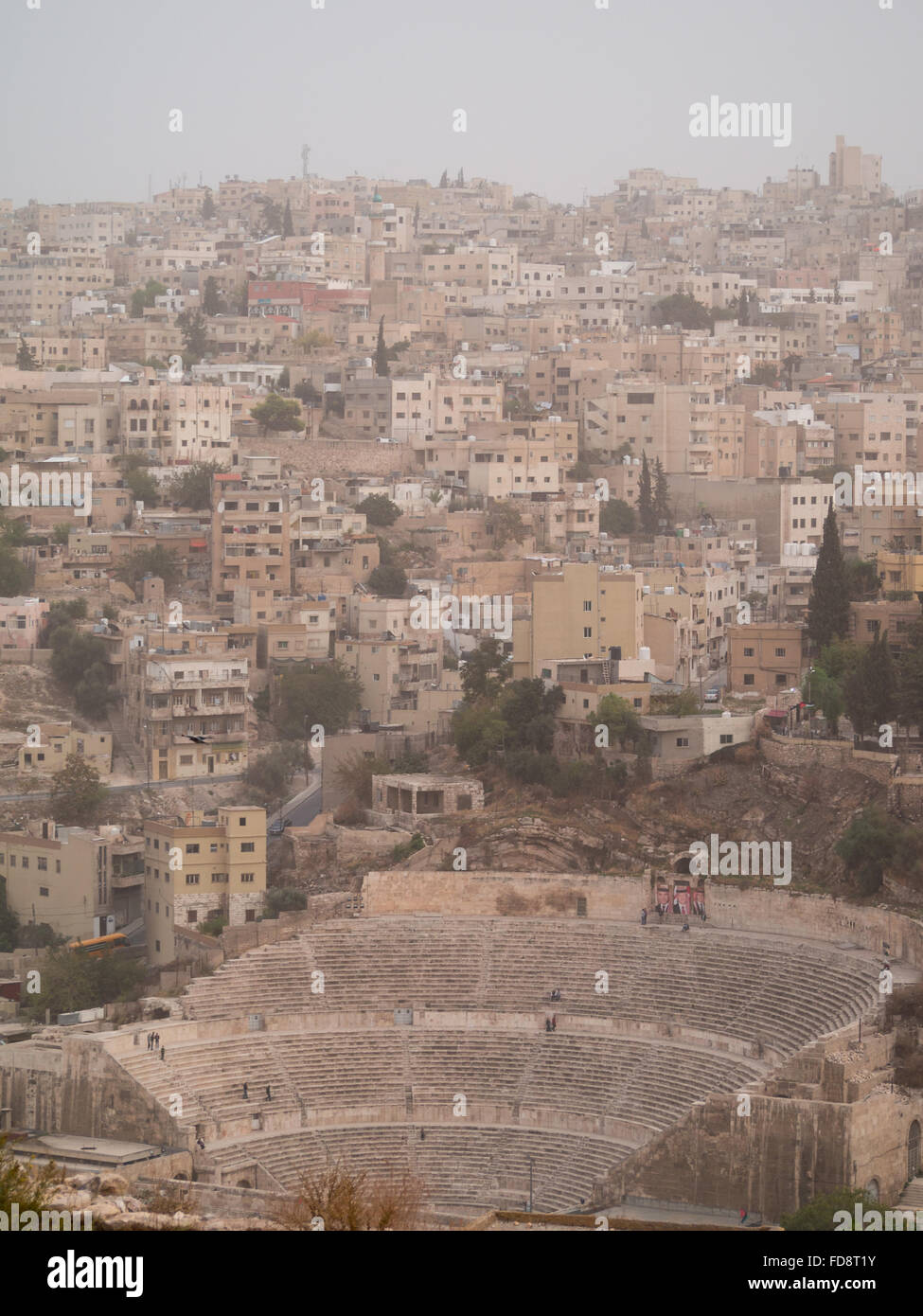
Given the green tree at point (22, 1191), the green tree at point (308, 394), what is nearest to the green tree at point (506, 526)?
the green tree at point (308, 394)

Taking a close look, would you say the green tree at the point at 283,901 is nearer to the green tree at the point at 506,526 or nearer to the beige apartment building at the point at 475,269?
the green tree at the point at 506,526

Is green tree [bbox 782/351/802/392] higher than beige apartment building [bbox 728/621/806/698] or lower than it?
higher

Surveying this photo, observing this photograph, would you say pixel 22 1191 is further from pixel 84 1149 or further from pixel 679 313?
pixel 679 313

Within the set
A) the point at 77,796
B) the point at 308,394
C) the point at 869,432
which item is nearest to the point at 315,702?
the point at 77,796

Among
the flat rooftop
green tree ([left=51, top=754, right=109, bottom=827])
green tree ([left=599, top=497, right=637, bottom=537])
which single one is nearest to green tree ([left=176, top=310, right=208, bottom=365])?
green tree ([left=599, top=497, right=637, bottom=537])

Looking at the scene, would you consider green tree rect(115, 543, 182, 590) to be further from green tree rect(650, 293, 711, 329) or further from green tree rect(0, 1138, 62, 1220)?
green tree rect(650, 293, 711, 329)

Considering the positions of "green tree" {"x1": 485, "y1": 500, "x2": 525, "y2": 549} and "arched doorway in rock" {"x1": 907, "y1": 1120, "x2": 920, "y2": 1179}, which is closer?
"arched doorway in rock" {"x1": 907, "y1": 1120, "x2": 920, "y2": 1179}
